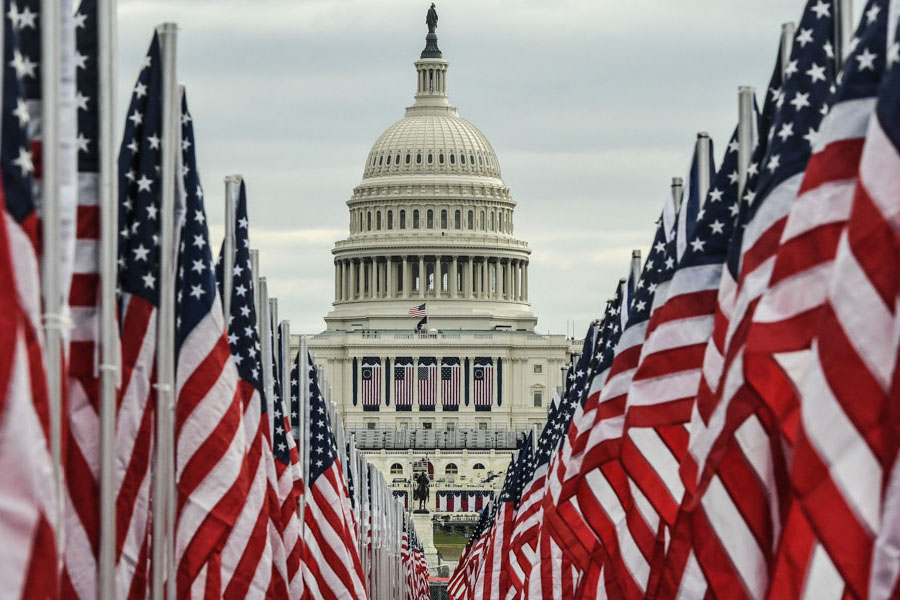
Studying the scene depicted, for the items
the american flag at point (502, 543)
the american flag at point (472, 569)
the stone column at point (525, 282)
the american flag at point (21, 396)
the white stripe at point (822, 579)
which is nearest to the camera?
the american flag at point (21, 396)

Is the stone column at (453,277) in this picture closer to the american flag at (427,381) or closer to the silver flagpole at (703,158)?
the american flag at (427,381)

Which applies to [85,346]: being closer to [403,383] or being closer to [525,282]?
[403,383]

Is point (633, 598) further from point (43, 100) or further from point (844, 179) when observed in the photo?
point (43, 100)

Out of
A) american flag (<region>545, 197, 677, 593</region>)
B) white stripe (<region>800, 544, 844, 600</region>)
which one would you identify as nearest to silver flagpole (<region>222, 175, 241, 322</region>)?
american flag (<region>545, 197, 677, 593</region>)

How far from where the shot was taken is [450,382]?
179m

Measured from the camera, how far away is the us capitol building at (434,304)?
177 metres

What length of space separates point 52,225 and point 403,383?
549 feet

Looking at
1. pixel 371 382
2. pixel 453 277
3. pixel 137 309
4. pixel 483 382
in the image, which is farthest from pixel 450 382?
pixel 137 309

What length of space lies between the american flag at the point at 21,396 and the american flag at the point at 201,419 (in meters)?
6.99

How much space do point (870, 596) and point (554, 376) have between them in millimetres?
168284

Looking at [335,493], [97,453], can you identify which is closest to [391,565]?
[335,493]

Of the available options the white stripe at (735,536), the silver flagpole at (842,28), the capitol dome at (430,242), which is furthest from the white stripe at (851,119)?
the capitol dome at (430,242)

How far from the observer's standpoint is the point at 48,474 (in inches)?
420

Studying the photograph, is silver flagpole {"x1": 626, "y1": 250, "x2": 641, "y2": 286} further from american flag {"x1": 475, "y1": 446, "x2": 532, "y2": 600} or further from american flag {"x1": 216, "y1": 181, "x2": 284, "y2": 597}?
american flag {"x1": 475, "y1": 446, "x2": 532, "y2": 600}
